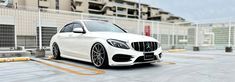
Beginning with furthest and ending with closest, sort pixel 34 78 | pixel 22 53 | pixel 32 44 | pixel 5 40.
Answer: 1. pixel 32 44
2. pixel 5 40
3. pixel 22 53
4. pixel 34 78

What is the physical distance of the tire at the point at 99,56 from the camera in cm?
421

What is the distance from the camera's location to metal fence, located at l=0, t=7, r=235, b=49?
722cm

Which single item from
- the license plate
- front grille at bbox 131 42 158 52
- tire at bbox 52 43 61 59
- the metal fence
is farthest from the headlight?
the metal fence

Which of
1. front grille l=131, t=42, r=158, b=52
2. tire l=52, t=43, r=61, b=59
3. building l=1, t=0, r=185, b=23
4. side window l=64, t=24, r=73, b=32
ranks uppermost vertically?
building l=1, t=0, r=185, b=23

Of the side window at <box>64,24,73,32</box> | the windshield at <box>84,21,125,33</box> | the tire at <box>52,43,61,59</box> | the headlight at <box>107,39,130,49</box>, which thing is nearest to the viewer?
the headlight at <box>107,39,130,49</box>

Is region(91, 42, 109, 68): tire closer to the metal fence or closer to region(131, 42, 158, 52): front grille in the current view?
region(131, 42, 158, 52): front grille

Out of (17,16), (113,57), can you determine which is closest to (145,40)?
(113,57)

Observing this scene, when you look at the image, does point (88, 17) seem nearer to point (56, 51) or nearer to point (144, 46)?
point (56, 51)

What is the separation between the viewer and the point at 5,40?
22.7ft

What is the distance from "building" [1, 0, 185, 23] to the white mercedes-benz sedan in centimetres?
2681

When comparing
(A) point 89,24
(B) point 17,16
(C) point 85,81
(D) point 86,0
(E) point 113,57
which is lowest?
(C) point 85,81

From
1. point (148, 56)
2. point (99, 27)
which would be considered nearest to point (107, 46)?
point (148, 56)

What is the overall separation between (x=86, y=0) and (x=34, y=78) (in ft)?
140

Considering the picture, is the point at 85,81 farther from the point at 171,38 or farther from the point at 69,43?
the point at 171,38
